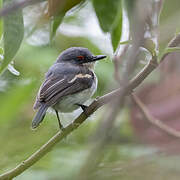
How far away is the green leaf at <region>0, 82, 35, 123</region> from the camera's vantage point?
10.6 ft

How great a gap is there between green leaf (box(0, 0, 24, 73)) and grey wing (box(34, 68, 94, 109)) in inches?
76.8

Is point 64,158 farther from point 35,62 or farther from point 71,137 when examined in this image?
point 35,62

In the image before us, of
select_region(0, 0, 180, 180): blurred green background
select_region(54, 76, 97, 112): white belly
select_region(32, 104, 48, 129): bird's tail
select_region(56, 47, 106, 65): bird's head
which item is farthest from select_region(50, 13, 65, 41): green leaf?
select_region(56, 47, 106, 65): bird's head

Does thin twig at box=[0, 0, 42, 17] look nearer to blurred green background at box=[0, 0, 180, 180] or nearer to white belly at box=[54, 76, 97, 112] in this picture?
blurred green background at box=[0, 0, 180, 180]

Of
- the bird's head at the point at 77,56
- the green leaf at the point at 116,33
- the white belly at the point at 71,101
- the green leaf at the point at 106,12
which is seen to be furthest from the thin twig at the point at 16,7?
the bird's head at the point at 77,56

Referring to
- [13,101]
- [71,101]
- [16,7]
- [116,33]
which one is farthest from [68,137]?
[16,7]

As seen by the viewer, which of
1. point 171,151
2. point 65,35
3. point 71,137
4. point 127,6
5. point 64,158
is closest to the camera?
point 127,6

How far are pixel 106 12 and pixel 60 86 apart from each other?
7.69 ft

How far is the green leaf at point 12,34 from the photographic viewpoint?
1394 millimetres

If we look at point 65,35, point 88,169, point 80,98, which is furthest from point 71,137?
point 88,169

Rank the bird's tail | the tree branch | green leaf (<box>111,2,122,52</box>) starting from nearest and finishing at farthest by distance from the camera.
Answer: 1. green leaf (<box>111,2,122,52</box>)
2. the tree branch
3. the bird's tail

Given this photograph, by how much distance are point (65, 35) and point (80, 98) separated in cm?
135

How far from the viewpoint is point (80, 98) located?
374 centimetres

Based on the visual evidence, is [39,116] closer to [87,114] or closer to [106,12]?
[87,114]
